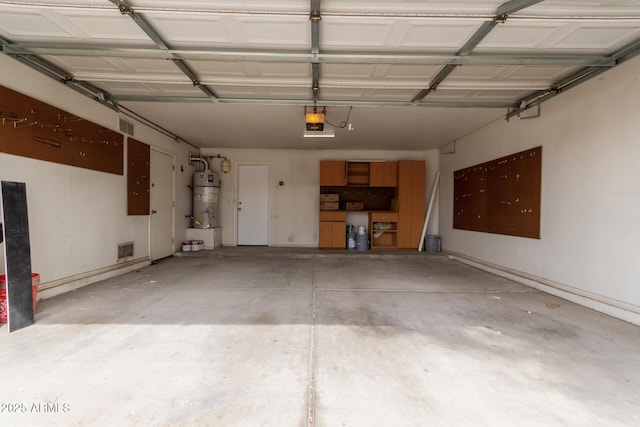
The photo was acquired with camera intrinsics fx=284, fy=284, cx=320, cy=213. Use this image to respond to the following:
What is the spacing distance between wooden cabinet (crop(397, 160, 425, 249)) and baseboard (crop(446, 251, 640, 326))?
7.45ft

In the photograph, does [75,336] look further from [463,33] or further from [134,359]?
[463,33]

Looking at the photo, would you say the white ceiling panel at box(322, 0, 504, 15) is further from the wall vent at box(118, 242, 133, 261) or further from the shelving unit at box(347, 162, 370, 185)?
the shelving unit at box(347, 162, 370, 185)

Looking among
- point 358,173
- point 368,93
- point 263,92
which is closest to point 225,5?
point 263,92

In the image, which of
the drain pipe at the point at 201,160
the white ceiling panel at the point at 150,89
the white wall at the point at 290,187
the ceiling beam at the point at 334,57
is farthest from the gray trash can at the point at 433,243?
the drain pipe at the point at 201,160

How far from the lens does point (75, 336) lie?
2.39 metres

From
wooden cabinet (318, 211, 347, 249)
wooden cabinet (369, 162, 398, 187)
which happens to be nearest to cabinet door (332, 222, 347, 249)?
wooden cabinet (318, 211, 347, 249)

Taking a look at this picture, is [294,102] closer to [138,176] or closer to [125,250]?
[138,176]

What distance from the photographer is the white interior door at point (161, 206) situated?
18.1ft

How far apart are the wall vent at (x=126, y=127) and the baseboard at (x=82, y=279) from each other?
7.08ft

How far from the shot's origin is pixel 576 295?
134 inches

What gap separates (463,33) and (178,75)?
3.14m


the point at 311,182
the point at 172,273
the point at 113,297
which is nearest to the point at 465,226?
the point at 311,182

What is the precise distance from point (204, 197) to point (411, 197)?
17.0 ft

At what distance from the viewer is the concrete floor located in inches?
60.1
